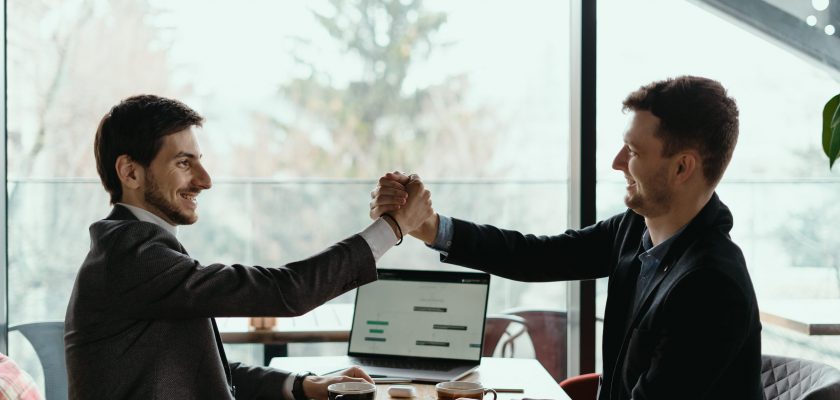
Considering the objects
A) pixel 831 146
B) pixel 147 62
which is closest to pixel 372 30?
pixel 147 62

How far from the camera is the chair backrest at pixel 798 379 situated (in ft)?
6.31

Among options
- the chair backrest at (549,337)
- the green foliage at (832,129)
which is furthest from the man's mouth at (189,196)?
the chair backrest at (549,337)

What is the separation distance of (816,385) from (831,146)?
74 centimetres

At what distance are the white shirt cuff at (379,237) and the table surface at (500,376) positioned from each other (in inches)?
14.0

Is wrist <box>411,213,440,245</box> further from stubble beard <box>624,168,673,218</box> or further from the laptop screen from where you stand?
stubble beard <box>624,168,673,218</box>

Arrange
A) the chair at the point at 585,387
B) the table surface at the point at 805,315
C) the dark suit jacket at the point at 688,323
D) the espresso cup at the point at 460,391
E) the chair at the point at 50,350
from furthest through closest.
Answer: the chair at the point at 50,350
the table surface at the point at 805,315
the chair at the point at 585,387
the espresso cup at the point at 460,391
the dark suit jacket at the point at 688,323

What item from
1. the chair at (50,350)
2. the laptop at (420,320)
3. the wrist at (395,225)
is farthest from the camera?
the chair at (50,350)

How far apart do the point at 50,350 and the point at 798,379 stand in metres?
2.95

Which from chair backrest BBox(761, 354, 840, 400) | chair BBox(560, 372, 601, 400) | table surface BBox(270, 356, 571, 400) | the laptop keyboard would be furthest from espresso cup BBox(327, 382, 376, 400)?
chair BBox(560, 372, 601, 400)

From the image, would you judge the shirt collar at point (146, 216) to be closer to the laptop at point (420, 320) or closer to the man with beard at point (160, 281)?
the man with beard at point (160, 281)

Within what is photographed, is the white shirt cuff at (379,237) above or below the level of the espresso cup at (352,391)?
above

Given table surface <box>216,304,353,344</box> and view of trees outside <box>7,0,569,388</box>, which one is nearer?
table surface <box>216,304,353,344</box>

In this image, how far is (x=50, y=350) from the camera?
145 inches

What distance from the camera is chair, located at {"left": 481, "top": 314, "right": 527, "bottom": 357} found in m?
3.72
